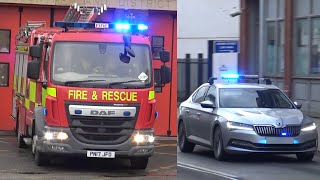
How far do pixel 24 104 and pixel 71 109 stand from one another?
3103mm

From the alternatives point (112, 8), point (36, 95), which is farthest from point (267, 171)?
point (112, 8)

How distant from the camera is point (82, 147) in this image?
8.68 metres

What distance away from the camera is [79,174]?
9.18m

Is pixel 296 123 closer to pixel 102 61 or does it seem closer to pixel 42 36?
pixel 102 61

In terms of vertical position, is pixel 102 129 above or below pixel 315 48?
below

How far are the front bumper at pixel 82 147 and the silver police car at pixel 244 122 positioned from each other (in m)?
Result: 6.74

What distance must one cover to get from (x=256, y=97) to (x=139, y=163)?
26.0 feet

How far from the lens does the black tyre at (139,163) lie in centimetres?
959

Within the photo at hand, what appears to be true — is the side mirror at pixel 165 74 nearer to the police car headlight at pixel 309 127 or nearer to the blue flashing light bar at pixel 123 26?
the blue flashing light bar at pixel 123 26

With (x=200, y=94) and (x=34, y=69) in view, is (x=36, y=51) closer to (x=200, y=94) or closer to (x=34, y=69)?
(x=34, y=69)

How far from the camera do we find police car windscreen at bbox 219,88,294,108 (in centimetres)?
192

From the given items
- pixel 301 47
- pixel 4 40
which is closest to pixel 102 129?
pixel 301 47

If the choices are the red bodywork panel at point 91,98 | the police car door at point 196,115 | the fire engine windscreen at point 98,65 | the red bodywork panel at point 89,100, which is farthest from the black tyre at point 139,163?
the police car door at point 196,115

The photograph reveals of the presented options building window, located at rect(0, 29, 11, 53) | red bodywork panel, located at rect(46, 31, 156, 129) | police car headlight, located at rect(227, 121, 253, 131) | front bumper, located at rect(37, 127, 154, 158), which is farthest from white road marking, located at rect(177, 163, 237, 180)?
building window, located at rect(0, 29, 11, 53)
